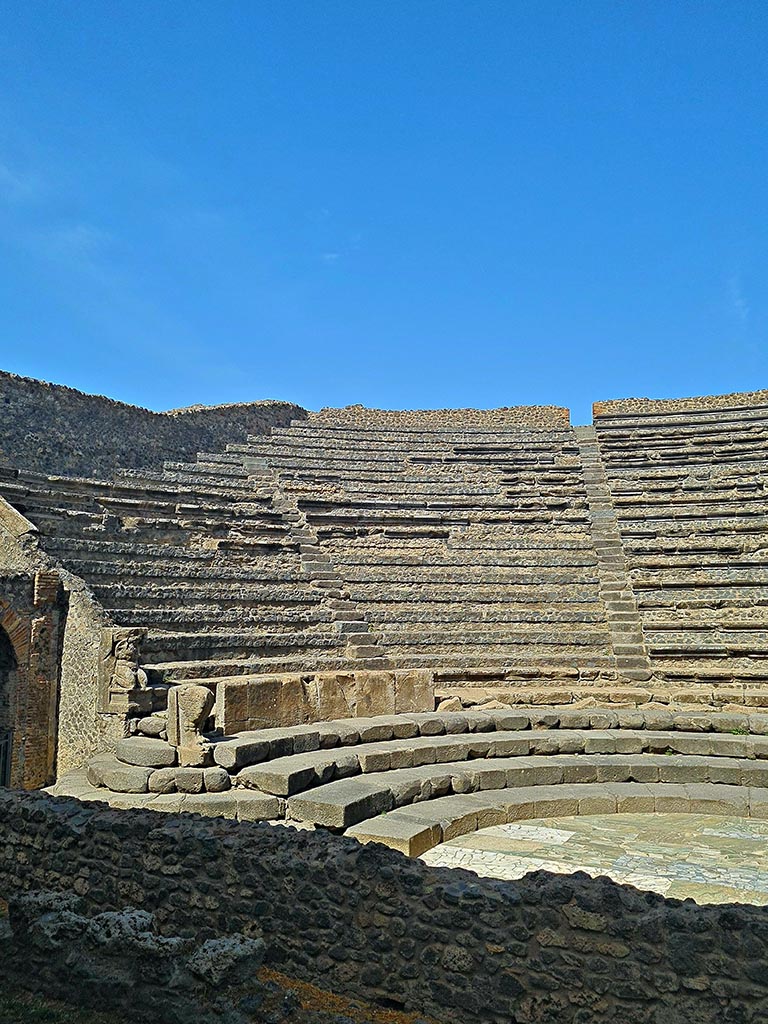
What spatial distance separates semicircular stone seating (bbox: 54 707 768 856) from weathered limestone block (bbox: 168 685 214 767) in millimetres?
83

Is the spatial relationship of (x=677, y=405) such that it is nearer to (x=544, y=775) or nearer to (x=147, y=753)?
(x=544, y=775)

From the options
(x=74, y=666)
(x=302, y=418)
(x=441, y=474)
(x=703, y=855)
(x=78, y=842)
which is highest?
(x=302, y=418)

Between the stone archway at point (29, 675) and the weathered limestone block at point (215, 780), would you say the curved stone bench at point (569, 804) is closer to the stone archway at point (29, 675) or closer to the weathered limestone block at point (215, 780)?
the weathered limestone block at point (215, 780)

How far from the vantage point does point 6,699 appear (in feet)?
32.6

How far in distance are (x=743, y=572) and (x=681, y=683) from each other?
2.91 m

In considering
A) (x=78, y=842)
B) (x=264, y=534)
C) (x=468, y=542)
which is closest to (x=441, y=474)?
(x=468, y=542)

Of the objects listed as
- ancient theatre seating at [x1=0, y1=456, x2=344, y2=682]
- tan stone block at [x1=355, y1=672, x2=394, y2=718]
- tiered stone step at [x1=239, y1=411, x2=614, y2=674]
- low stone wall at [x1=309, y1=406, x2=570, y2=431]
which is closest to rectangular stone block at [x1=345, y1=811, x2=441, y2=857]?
tan stone block at [x1=355, y1=672, x2=394, y2=718]

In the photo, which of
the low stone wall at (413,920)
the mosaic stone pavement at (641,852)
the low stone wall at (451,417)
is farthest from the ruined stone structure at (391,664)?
the low stone wall at (451,417)

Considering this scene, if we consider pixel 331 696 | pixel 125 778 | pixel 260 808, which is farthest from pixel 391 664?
pixel 125 778

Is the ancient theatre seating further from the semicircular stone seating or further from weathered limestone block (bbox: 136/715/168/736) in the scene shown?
the semicircular stone seating

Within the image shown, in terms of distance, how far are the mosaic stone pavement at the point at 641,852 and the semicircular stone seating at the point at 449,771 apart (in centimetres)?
26

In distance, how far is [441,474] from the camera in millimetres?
18844

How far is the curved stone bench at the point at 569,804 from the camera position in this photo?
714 centimetres

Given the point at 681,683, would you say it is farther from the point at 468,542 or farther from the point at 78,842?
the point at 78,842
